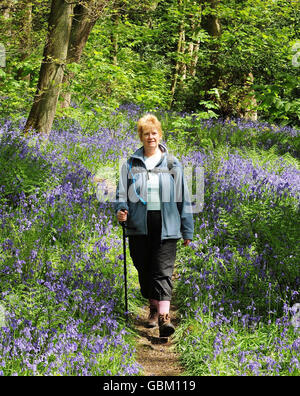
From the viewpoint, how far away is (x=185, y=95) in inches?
579

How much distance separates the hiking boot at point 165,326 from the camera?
4348 millimetres

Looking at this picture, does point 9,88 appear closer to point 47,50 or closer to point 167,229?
point 47,50

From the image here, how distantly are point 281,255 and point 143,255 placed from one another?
146cm

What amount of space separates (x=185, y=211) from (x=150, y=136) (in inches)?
29.9

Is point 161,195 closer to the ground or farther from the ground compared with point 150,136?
closer to the ground

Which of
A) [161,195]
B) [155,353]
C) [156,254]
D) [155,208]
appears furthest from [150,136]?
[155,353]

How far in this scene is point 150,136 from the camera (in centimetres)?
441

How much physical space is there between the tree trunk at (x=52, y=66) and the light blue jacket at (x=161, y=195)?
156 inches

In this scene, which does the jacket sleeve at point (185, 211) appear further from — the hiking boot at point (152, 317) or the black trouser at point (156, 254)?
the hiking boot at point (152, 317)

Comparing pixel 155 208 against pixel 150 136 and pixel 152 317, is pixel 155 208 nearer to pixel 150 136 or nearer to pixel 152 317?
pixel 150 136

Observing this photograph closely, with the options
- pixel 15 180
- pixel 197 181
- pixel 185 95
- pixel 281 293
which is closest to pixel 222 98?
pixel 185 95

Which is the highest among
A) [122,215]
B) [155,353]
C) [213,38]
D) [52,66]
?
[213,38]

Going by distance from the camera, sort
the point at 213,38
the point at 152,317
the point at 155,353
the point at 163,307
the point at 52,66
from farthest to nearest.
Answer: the point at 213,38
the point at 52,66
the point at 152,317
the point at 163,307
the point at 155,353

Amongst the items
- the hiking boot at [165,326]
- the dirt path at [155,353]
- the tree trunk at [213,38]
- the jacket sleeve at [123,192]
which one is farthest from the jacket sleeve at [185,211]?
the tree trunk at [213,38]
